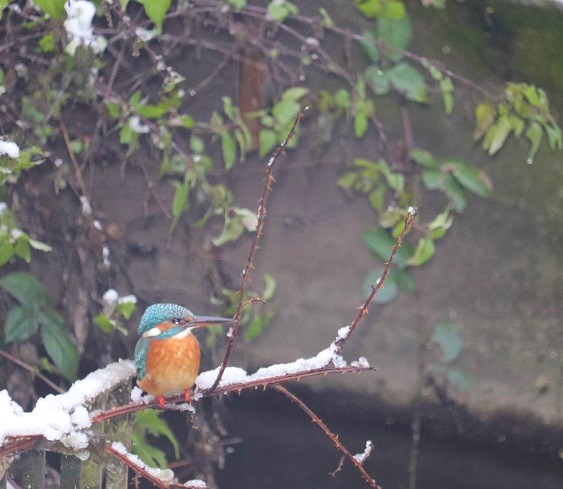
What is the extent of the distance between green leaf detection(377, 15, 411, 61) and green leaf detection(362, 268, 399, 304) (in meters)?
0.61

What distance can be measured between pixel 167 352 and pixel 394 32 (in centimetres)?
133

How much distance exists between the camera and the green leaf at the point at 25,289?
2191mm

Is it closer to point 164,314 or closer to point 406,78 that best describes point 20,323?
point 164,314

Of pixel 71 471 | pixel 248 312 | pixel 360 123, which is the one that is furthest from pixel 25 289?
pixel 360 123

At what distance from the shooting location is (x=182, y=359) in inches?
64.0

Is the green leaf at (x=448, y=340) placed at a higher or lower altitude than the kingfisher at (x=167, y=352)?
lower

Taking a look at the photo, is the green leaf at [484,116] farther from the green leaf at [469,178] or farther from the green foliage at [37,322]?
the green foliage at [37,322]

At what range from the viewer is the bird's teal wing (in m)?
1.69

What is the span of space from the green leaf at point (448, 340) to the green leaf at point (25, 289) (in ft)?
3.83

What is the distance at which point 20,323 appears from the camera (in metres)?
2.21

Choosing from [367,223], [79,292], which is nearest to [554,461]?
[367,223]

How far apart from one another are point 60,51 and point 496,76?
1315mm

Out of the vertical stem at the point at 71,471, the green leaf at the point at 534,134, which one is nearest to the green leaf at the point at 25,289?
the vertical stem at the point at 71,471

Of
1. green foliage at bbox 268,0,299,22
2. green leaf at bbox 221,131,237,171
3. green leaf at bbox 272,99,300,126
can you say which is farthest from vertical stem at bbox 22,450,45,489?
green foliage at bbox 268,0,299,22
